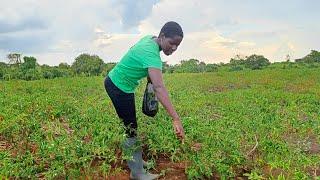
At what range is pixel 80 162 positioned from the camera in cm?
463

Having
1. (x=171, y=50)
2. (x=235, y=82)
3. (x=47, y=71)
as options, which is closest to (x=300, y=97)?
(x=235, y=82)

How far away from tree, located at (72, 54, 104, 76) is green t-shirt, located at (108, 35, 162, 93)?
2775cm

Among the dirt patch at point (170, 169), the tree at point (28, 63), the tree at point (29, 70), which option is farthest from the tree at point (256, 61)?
the dirt patch at point (170, 169)

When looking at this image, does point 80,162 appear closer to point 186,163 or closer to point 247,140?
point 186,163

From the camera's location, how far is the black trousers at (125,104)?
480 centimetres

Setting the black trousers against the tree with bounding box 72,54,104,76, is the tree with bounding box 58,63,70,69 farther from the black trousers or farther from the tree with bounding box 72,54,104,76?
the black trousers

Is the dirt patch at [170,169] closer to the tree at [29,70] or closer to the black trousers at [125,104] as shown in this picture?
the black trousers at [125,104]

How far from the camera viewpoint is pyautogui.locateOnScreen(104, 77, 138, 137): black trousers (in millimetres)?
4801

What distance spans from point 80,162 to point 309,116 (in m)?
5.64

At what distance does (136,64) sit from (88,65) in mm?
30089

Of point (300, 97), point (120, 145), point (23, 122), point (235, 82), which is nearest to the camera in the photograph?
point (120, 145)

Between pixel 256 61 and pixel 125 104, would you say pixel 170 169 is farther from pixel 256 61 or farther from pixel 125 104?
pixel 256 61

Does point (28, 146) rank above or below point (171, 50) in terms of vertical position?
below

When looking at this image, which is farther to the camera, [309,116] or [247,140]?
[309,116]
